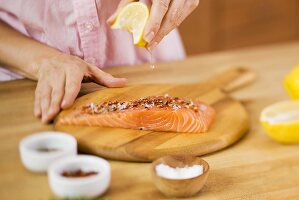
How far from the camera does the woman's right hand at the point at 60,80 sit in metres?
0.82

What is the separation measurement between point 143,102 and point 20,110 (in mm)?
209

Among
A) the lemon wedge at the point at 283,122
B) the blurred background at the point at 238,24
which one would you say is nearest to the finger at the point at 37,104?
the lemon wedge at the point at 283,122

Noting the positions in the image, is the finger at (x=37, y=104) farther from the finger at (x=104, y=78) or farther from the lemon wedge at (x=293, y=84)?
the lemon wedge at (x=293, y=84)

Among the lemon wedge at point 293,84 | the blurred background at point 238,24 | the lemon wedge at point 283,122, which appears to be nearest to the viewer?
the lemon wedge at point 283,122

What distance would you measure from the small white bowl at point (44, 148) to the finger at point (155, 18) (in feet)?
0.60

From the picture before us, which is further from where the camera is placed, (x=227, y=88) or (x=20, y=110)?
(x=227, y=88)

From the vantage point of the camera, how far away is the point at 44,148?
2.65ft

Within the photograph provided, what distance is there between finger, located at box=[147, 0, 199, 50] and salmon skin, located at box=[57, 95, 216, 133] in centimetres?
10

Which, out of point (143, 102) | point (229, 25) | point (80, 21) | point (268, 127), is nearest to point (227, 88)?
point (268, 127)

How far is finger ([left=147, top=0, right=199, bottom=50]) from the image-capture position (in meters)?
0.90

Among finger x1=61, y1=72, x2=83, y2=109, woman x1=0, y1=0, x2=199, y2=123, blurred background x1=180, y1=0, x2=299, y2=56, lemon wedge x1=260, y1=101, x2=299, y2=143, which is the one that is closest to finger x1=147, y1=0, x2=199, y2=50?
woman x1=0, y1=0, x2=199, y2=123

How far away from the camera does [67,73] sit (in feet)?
2.71

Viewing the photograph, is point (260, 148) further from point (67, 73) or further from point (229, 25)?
point (229, 25)

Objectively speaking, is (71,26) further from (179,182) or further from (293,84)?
(293,84)
